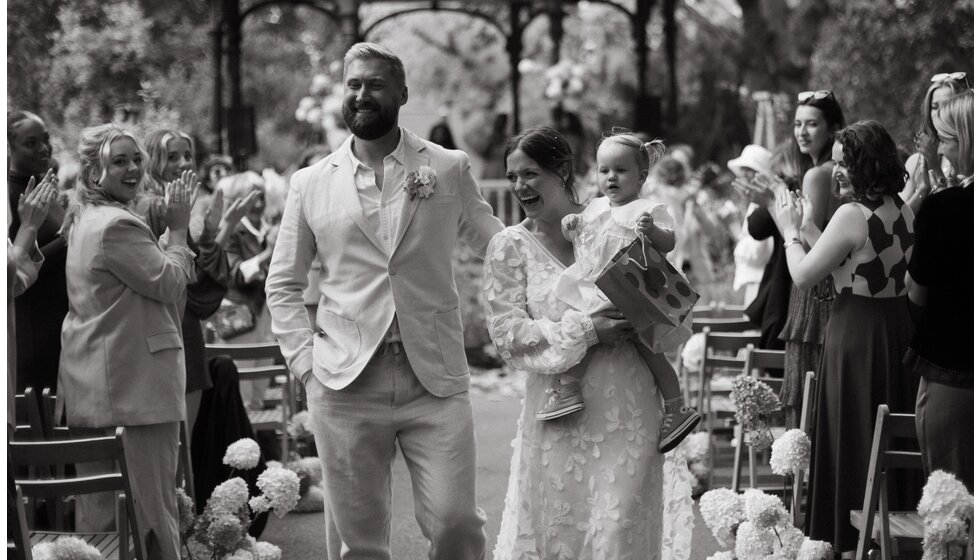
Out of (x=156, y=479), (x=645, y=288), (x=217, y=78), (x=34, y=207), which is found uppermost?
(x=217, y=78)

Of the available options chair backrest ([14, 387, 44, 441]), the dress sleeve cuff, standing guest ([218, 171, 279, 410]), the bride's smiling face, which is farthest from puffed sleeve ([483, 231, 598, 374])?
standing guest ([218, 171, 279, 410])

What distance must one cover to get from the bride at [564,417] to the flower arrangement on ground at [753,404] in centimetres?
123

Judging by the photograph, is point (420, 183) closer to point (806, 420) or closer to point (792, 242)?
point (792, 242)

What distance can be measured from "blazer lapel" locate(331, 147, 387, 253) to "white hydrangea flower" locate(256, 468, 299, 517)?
5.10ft

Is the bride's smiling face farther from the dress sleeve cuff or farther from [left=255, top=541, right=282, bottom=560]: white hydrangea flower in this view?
[left=255, top=541, right=282, bottom=560]: white hydrangea flower

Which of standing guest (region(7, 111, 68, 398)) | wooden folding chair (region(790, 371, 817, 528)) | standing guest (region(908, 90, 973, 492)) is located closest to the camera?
standing guest (region(908, 90, 973, 492))

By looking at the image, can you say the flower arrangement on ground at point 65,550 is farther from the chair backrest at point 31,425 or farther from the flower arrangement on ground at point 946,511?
the flower arrangement on ground at point 946,511

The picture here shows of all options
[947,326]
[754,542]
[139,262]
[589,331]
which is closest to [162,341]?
[139,262]

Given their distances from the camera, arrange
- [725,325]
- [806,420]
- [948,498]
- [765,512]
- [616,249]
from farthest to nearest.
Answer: [725,325]
[806,420]
[765,512]
[616,249]
[948,498]

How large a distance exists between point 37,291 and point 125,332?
1.11 m

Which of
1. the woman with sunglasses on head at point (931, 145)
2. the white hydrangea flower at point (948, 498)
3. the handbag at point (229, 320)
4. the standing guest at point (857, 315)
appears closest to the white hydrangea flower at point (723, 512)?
the standing guest at point (857, 315)

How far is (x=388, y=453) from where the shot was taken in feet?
15.7

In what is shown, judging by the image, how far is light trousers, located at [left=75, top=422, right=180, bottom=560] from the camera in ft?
17.8

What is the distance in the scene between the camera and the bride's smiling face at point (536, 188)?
4.60 meters
